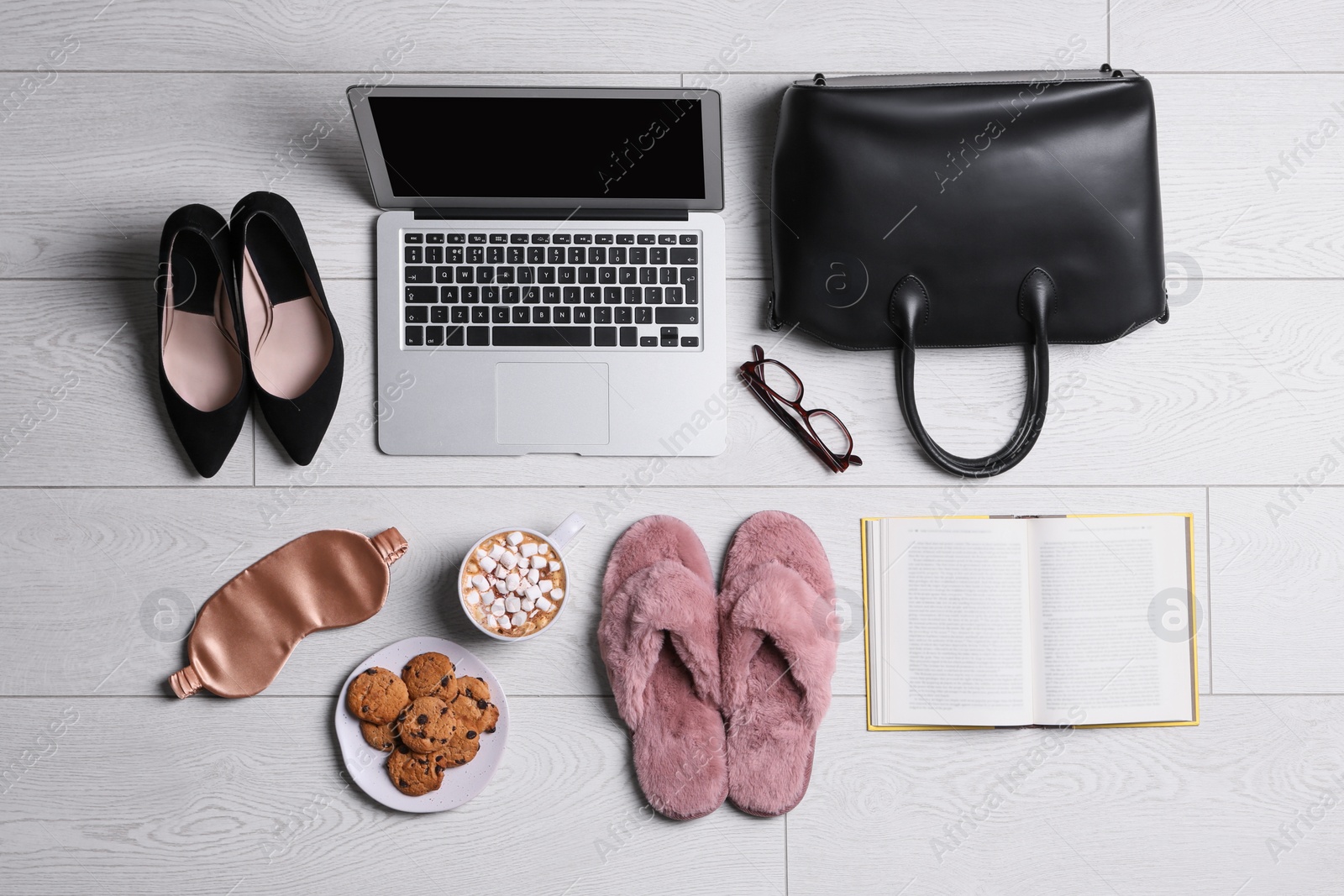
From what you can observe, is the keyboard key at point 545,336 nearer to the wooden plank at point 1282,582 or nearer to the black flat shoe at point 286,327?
the black flat shoe at point 286,327

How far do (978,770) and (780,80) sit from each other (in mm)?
830

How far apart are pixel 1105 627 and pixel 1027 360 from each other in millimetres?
315

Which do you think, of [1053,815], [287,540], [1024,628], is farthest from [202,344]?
[1053,815]

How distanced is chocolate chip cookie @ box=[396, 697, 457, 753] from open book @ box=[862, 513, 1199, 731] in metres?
0.47

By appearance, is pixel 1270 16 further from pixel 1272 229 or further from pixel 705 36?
pixel 705 36

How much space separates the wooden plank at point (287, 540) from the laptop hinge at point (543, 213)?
0.31 metres

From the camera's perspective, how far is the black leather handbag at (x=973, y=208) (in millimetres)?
824

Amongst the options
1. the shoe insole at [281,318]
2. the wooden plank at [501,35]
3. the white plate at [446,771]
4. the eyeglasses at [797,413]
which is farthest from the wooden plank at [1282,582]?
the shoe insole at [281,318]

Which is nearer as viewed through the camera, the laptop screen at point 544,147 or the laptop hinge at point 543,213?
the laptop screen at point 544,147

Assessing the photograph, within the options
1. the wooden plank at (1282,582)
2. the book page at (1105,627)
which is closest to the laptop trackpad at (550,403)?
the book page at (1105,627)

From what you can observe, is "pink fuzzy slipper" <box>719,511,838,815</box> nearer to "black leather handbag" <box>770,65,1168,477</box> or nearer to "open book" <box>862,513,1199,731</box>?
"open book" <box>862,513,1199,731</box>

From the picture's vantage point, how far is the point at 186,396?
88cm

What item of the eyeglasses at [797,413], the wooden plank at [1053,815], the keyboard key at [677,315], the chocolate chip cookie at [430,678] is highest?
the keyboard key at [677,315]

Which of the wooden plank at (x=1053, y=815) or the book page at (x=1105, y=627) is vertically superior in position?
the book page at (x=1105, y=627)
